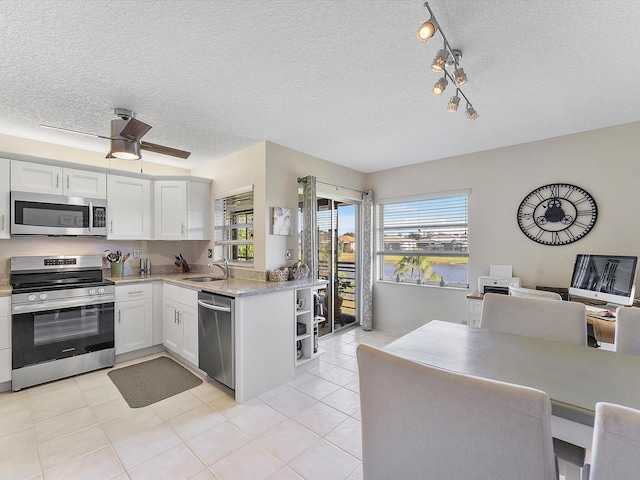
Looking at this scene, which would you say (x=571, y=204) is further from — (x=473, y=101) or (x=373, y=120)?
(x=373, y=120)

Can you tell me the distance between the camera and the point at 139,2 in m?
1.41

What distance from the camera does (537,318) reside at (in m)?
1.75

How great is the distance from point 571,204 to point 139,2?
13.0ft

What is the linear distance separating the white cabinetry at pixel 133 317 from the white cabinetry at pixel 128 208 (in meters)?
0.73

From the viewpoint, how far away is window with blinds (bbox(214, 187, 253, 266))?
3.56 m

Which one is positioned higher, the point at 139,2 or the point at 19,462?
the point at 139,2

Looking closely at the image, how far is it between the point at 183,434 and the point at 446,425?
6.58 ft

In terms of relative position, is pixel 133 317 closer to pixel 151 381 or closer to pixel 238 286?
pixel 151 381

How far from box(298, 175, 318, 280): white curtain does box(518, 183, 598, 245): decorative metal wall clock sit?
239 centimetres

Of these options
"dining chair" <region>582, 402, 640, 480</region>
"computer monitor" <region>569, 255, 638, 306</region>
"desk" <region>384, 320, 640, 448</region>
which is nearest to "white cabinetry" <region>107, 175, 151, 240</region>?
"desk" <region>384, 320, 640, 448</region>

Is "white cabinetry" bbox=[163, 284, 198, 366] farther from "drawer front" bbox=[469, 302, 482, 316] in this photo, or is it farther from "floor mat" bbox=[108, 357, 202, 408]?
"drawer front" bbox=[469, 302, 482, 316]

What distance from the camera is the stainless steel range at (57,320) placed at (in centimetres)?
265

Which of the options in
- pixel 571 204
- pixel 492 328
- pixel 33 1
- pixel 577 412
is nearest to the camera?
A: pixel 577 412

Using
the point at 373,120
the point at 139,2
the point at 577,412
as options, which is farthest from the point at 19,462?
the point at 373,120
